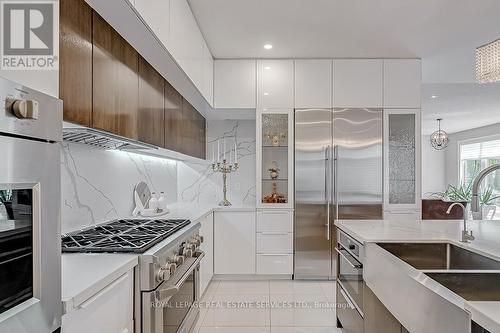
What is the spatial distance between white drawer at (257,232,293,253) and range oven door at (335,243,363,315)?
4.59 feet

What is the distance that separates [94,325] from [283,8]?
269 centimetres

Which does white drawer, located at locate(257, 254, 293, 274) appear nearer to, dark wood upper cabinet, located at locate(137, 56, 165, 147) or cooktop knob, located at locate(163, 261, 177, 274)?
dark wood upper cabinet, located at locate(137, 56, 165, 147)

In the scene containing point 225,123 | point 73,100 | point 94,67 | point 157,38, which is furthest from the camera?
point 225,123

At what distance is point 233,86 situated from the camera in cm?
425

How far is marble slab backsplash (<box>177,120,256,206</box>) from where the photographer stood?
480 cm

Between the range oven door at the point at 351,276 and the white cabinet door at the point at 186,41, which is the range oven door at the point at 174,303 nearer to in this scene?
the range oven door at the point at 351,276

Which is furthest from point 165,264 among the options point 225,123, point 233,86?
point 225,123

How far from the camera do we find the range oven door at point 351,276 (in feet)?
7.35

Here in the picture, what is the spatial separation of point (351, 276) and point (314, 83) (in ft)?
8.28

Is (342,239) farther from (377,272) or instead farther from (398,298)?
(398,298)

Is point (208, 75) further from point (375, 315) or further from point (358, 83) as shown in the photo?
point (375, 315)

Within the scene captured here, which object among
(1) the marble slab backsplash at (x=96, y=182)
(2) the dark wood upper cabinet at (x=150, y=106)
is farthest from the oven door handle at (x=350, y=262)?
(1) the marble slab backsplash at (x=96, y=182)

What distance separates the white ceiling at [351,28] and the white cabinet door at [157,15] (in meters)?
0.72

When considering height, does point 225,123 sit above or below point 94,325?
above
